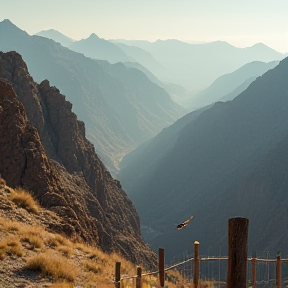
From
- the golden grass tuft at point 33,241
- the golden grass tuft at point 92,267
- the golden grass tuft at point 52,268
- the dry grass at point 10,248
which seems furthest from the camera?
the golden grass tuft at point 33,241

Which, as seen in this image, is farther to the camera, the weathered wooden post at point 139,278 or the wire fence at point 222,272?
the wire fence at point 222,272

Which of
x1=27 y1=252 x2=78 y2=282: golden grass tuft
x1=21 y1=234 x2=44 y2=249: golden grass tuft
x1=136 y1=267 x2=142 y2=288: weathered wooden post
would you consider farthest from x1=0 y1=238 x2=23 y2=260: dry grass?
x1=136 y1=267 x2=142 y2=288: weathered wooden post

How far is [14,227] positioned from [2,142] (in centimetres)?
1281

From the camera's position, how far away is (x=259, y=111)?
147375mm

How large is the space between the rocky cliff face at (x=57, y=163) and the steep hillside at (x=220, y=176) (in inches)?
1829

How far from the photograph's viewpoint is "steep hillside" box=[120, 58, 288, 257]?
104 m

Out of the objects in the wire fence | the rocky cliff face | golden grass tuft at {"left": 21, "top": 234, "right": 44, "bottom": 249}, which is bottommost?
the wire fence

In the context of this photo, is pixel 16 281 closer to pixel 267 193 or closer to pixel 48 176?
pixel 48 176

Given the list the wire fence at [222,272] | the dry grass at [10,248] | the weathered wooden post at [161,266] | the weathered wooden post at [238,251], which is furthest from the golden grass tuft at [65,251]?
the weathered wooden post at [238,251]

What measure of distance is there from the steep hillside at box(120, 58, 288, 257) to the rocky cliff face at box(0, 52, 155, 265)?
4646cm

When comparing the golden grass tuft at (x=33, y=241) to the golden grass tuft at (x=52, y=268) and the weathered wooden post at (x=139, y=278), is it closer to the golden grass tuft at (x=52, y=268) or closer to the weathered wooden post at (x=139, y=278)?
the golden grass tuft at (x=52, y=268)

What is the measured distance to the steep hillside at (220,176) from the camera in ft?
342

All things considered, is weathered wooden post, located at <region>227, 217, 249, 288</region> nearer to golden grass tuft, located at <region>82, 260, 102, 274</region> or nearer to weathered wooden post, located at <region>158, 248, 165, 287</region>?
weathered wooden post, located at <region>158, 248, 165, 287</region>

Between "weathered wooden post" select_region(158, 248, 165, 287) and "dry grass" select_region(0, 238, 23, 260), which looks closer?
"weathered wooden post" select_region(158, 248, 165, 287)
